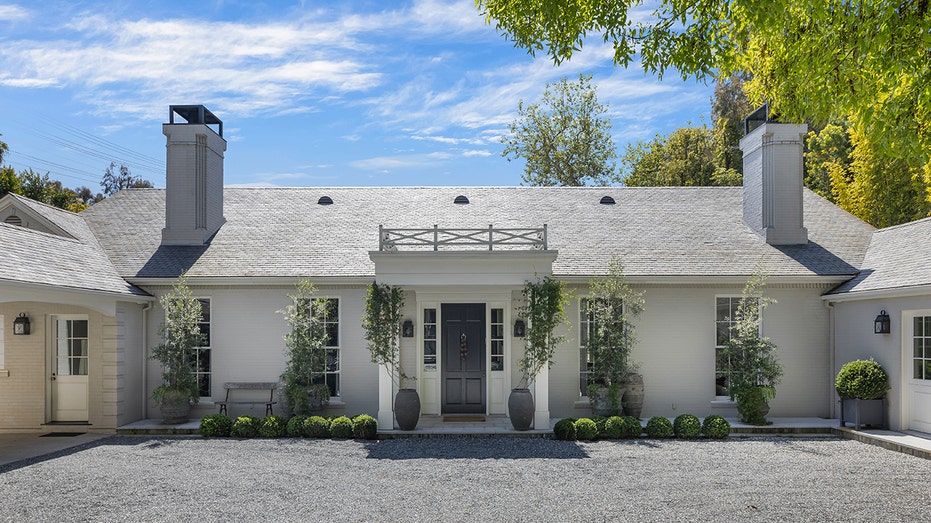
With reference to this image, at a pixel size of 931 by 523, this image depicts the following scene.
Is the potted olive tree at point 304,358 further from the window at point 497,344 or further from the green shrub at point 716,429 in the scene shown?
the green shrub at point 716,429

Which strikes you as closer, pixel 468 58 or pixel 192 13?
pixel 192 13

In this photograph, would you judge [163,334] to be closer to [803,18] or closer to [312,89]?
[312,89]

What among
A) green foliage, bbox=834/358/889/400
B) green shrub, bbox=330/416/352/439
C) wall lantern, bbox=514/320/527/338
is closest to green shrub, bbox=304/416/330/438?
green shrub, bbox=330/416/352/439

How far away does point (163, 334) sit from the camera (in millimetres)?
13820

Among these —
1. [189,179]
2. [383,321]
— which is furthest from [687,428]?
[189,179]

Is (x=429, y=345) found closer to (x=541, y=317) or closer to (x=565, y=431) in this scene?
(x=541, y=317)

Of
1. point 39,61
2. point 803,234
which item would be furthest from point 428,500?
point 39,61

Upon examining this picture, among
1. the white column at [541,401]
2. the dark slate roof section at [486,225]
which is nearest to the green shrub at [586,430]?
the white column at [541,401]

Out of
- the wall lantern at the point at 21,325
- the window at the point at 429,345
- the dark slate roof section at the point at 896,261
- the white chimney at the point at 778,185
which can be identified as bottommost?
the window at the point at 429,345

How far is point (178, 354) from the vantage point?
13.4 metres

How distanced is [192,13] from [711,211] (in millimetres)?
12390

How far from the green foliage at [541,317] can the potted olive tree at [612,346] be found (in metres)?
1.05

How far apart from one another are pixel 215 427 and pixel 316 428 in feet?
6.11

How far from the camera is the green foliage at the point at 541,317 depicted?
12531 millimetres
